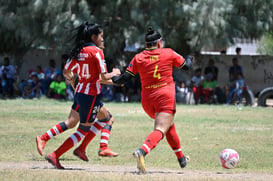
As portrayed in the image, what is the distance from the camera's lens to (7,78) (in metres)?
29.6

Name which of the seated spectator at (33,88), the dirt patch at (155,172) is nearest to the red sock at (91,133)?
the dirt patch at (155,172)

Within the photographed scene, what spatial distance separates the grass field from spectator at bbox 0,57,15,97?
19.6 feet

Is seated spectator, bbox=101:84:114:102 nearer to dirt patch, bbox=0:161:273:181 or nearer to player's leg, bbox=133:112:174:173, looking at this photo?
dirt patch, bbox=0:161:273:181

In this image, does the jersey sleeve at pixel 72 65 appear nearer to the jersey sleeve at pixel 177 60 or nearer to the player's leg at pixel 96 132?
the player's leg at pixel 96 132

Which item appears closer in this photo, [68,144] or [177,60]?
[177,60]

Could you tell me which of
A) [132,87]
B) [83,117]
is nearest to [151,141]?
[83,117]

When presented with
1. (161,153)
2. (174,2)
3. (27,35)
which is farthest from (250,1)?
(161,153)

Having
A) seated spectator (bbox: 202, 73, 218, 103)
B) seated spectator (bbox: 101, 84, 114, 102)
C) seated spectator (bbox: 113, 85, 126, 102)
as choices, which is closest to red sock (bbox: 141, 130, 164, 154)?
seated spectator (bbox: 202, 73, 218, 103)

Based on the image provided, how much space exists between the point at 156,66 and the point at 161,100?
1.63ft

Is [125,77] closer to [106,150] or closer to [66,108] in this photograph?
[106,150]

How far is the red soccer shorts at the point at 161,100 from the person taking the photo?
9180 mm

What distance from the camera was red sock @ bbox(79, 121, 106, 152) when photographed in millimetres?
10091

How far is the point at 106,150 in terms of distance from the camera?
34.3ft

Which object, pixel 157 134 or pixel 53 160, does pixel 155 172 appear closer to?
pixel 157 134
